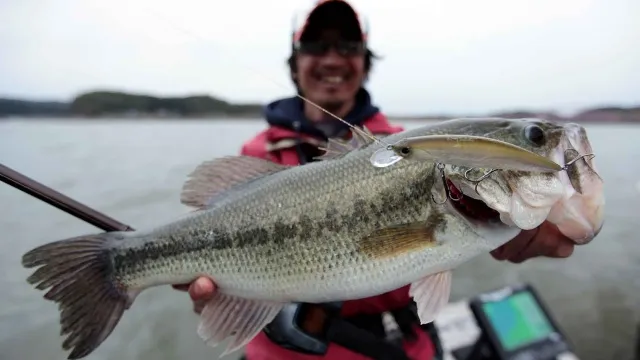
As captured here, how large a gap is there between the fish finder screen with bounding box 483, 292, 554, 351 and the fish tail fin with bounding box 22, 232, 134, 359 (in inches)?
125

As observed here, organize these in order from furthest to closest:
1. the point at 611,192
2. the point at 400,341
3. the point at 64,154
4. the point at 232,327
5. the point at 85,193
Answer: the point at 64,154, the point at 611,192, the point at 85,193, the point at 400,341, the point at 232,327

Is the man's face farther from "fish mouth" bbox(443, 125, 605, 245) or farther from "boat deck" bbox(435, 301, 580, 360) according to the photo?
"boat deck" bbox(435, 301, 580, 360)

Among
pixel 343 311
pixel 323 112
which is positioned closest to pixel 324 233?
pixel 343 311

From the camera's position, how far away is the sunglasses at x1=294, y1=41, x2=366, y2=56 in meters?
3.58

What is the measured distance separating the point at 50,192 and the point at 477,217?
206 cm

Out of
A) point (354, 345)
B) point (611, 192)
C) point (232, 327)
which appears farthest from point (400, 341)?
point (611, 192)

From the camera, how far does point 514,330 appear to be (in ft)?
13.1

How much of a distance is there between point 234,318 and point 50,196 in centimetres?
111

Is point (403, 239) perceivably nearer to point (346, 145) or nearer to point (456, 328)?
point (346, 145)

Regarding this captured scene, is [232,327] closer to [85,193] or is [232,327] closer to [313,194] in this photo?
[313,194]

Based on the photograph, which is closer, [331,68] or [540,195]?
[540,195]

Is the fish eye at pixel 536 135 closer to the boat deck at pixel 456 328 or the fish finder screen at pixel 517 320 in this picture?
the fish finder screen at pixel 517 320

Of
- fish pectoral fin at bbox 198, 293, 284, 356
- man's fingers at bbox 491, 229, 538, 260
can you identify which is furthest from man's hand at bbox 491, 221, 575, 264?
fish pectoral fin at bbox 198, 293, 284, 356

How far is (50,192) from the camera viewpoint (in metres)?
2.22
